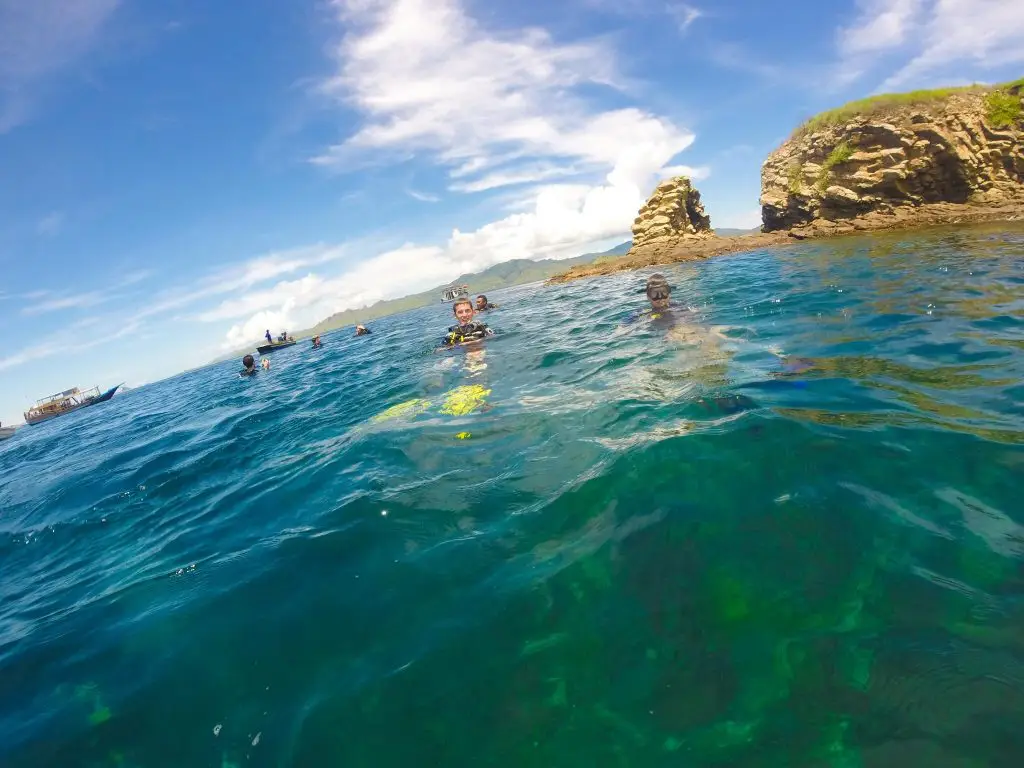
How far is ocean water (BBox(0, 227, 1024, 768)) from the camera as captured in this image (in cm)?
246

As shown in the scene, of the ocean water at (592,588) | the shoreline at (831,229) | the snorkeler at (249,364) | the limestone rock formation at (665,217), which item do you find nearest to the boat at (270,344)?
the snorkeler at (249,364)

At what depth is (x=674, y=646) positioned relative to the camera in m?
2.85

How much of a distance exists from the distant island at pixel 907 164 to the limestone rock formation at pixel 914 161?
6 cm

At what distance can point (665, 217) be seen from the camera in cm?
5372

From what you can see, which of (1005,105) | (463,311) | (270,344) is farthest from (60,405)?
(1005,105)

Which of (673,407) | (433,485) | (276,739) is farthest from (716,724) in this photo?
(673,407)

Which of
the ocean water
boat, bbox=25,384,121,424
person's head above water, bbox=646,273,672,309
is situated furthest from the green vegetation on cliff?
boat, bbox=25,384,121,424

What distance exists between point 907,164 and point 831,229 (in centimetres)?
584

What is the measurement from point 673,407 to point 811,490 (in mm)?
2506

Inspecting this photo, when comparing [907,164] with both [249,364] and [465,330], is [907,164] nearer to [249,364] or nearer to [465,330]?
[465,330]

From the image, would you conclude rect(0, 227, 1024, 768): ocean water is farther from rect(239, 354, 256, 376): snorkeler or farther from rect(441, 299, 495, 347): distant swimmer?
rect(239, 354, 256, 376): snorkeler

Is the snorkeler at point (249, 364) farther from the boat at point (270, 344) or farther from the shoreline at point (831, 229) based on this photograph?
the shoreline at point (831, 229)

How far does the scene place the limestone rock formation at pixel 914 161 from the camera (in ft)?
97.4

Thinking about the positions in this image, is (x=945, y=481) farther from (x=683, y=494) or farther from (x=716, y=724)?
(x=716, y=724)
